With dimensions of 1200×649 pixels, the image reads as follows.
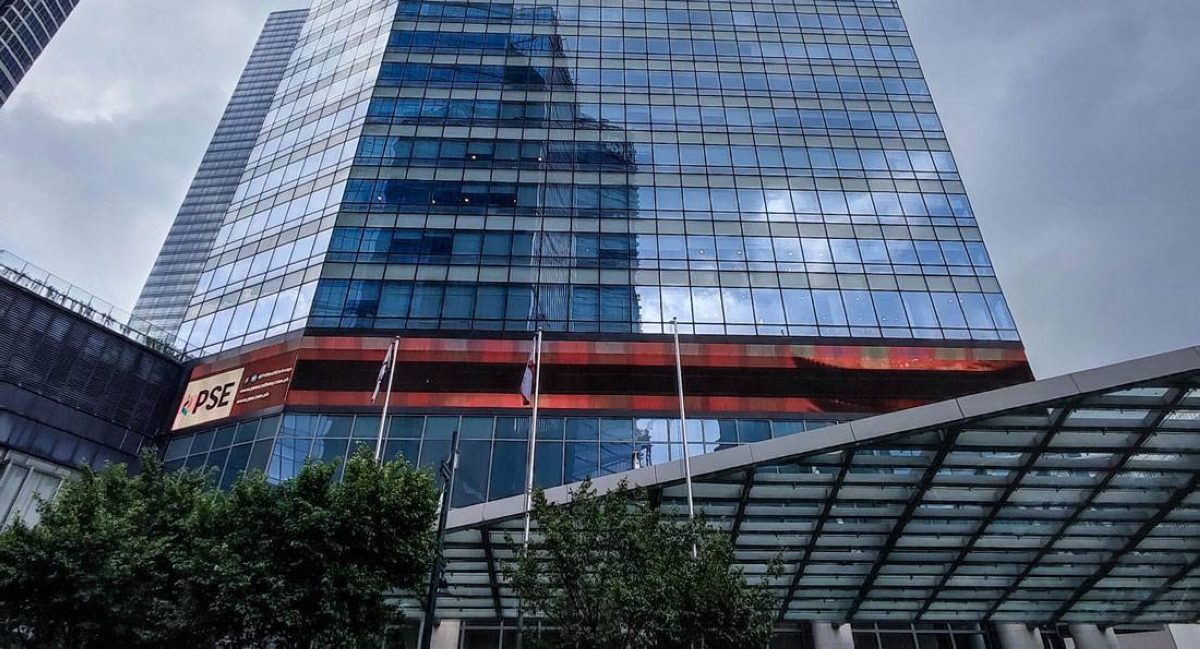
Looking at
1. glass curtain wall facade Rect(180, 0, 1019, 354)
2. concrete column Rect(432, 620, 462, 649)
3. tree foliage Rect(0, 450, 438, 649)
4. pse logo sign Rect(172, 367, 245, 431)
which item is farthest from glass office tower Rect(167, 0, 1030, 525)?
tree foliage Rect(0, 450, 438, 649)

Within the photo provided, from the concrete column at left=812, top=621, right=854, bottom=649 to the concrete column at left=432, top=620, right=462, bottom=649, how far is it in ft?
50.4

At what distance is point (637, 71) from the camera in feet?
161

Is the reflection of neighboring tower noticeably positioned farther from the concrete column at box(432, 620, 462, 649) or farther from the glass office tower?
the concrete column at box(432, 620, 462, 649)

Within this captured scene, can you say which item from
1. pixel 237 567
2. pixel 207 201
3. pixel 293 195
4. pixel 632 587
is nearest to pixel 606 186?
pixel 293 195

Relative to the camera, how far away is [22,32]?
12656 cm

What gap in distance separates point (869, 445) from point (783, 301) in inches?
736

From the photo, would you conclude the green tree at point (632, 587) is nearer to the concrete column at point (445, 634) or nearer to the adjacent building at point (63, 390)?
the concrete column at point (445, 634)

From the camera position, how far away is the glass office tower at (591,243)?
34.3 metres

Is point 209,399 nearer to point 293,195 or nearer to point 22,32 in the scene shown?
point 293,195

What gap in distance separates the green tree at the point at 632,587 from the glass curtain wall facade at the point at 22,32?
148922 millimetres

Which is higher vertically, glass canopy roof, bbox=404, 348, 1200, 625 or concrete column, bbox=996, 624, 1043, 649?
glass canopy roof, bbox=404, 348, 1200, 625

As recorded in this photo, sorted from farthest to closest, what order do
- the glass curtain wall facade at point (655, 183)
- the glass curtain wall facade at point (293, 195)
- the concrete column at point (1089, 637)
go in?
the glass curtain wall facade at point (293, 195) < the glass curtain wall facade at point (655, 183) < the concrete column at point (1089, 637)

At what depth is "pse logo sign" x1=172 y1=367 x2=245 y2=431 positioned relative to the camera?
35344 mm

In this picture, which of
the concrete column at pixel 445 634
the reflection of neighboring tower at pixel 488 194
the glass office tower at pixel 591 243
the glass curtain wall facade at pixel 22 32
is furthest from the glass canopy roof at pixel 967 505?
the glass curtain wall facade at pixel 22 32
